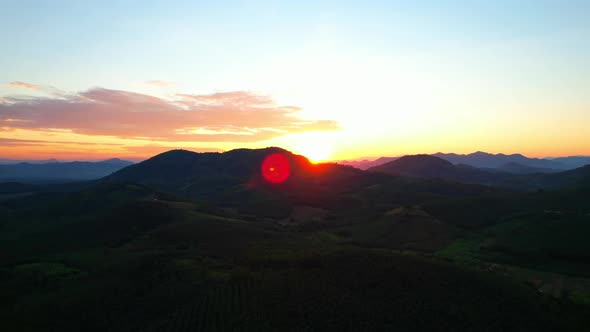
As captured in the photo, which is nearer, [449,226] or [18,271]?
[18,271]

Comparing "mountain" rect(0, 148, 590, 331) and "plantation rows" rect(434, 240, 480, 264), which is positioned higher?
"mountain" rect(0, 148, 590, 331)

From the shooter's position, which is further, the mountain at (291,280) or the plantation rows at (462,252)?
the plantation rows at (462,252)

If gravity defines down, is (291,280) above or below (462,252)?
above

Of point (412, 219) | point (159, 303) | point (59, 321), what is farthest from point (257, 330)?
point (412, 219)

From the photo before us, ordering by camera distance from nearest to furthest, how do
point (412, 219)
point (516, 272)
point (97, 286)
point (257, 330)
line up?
point (257, 330) < point (97, 286) < point (516, 272) < point (412, 219)

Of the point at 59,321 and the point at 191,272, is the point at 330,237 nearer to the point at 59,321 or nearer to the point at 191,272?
the point at 191,272

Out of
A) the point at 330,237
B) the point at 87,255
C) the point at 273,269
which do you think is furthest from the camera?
the point at 330,237

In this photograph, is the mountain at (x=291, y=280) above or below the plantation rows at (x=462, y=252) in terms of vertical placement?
above

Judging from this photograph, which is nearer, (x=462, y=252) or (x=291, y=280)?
(x=291, y=280)

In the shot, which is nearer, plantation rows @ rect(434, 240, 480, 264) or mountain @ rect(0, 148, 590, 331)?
mountain @ rect(0, 148, 590, 331)

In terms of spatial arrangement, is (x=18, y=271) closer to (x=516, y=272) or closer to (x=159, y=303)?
(x=159, y=303)
